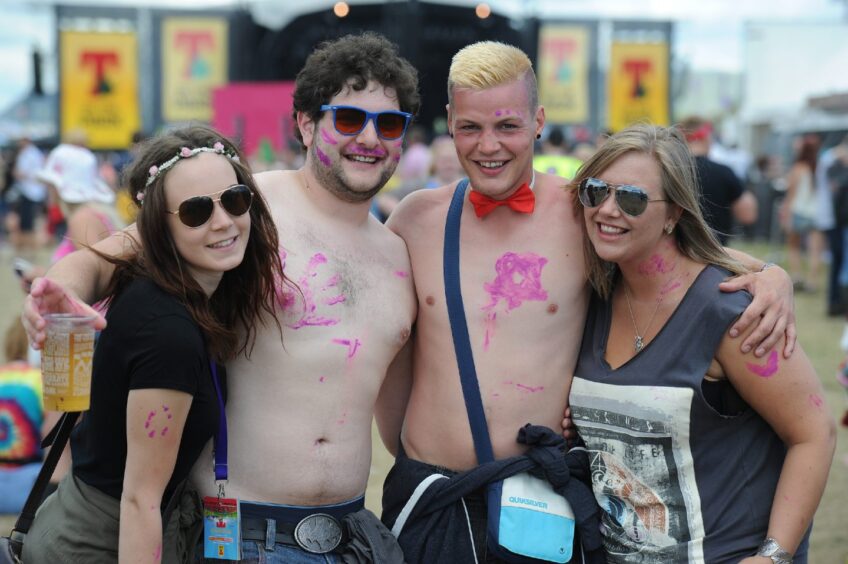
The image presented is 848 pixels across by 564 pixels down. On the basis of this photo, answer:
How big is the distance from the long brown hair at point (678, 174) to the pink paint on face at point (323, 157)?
706mm

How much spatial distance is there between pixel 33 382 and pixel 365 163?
3.15 meters

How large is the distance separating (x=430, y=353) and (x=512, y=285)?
31 cm

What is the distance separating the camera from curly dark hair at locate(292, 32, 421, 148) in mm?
2500

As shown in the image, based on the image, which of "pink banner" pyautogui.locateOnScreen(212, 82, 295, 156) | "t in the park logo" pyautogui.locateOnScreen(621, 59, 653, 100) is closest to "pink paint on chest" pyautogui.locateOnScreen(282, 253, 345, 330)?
"pink banner" pyautogui.locateOnScreen(212, 82, 295, 156)

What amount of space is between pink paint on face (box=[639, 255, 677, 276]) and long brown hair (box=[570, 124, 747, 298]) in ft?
0.19

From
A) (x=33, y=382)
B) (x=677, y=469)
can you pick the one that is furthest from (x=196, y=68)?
(x=677, y=469)

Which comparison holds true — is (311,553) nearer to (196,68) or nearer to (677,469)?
(677,469)

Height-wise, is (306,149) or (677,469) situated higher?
(306,149)

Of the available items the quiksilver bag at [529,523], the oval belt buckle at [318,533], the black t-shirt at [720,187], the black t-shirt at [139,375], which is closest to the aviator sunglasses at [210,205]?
the black t-shirt at [139,375]

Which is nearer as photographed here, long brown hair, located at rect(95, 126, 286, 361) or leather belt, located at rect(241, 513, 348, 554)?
long brown hair, located at rect(95, 126, 286, 361)

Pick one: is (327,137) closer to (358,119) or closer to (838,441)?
(358,119)

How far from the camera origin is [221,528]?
2.23 meters

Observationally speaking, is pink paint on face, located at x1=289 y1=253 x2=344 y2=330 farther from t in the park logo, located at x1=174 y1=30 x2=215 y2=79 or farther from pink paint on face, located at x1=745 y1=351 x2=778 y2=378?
t in the park logo, located at x1=174 y1=30 x2=215 y2=79

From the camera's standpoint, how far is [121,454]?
2.09 meters
